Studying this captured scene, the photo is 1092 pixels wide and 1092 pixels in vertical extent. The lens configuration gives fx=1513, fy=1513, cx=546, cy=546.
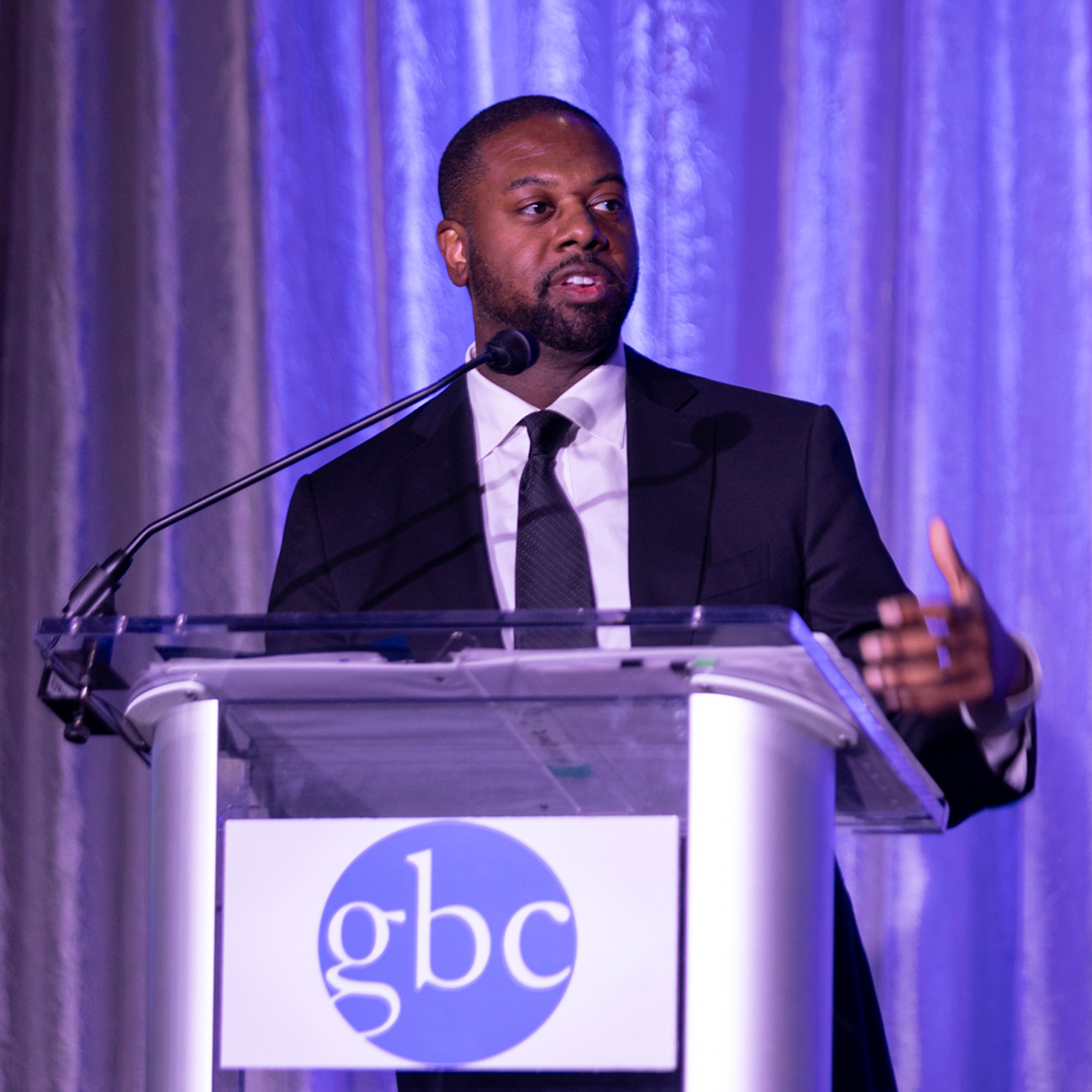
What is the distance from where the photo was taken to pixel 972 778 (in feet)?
4.30

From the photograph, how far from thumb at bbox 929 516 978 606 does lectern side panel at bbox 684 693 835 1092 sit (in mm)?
211

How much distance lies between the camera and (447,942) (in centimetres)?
88

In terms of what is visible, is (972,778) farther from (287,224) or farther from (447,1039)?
(287,224)

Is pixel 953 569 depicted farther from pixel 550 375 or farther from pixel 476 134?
pixel 476 134

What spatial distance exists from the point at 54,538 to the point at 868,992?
1.71 m

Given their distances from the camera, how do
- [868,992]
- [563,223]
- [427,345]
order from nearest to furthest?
1. [868,992]
2. [563,223]
3. [427,345]

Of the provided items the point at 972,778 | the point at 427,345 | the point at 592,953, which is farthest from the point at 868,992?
the point at 427,345

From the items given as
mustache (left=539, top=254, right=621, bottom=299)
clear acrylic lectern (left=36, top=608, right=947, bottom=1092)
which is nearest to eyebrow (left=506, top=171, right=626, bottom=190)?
mustache (left=539, top=254, right=621, bottom=299)

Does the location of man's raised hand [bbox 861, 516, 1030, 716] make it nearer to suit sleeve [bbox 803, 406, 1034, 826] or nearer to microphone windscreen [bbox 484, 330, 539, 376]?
suit sleeve [bbox 803, 406, 1034, 826]

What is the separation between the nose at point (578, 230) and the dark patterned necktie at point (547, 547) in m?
0.31

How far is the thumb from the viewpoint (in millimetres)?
1053

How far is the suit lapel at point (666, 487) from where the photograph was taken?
162 centimetres

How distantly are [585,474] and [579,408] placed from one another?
9 centimetres

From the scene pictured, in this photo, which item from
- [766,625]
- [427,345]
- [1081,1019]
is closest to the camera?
[766,625]
